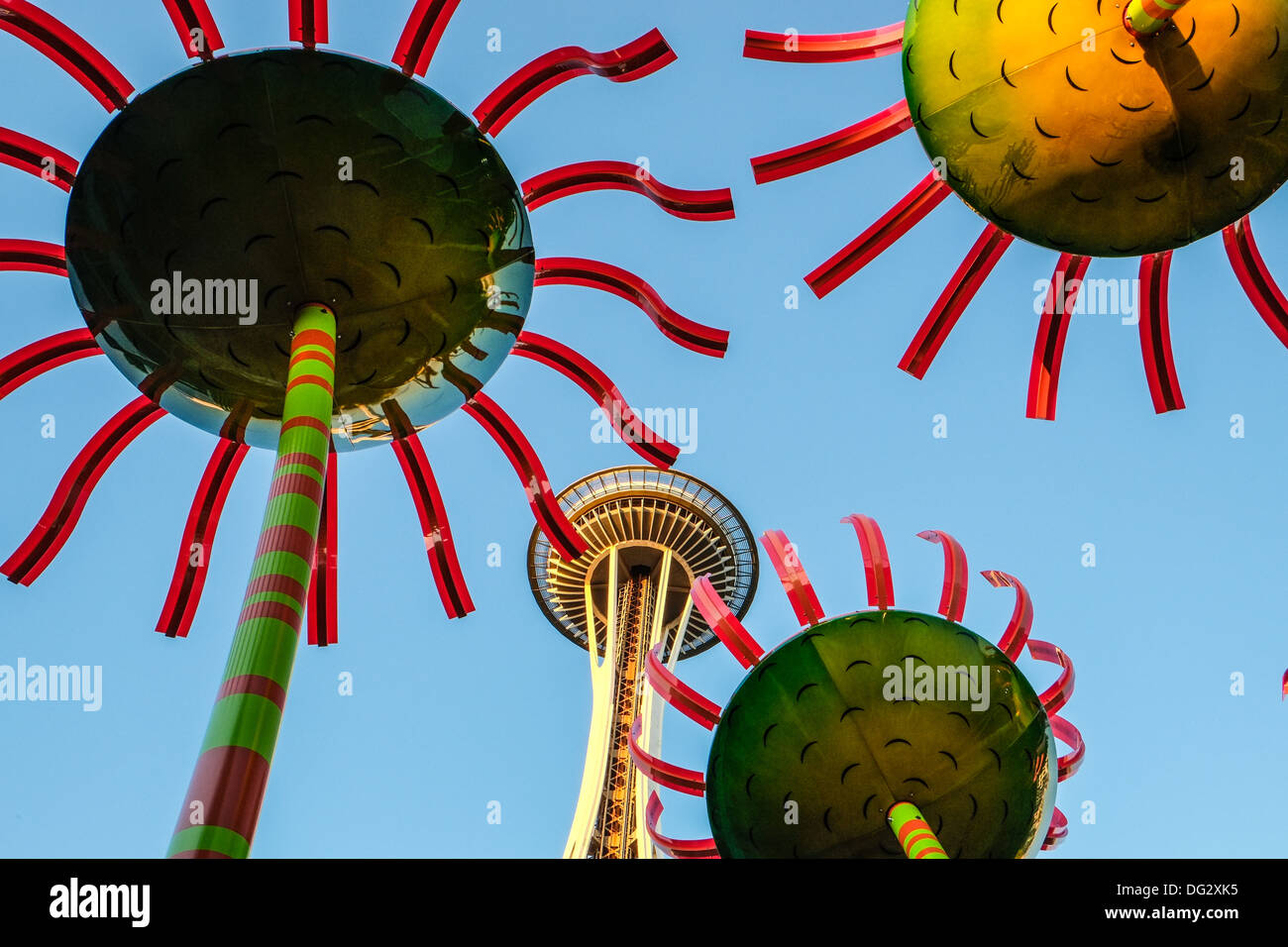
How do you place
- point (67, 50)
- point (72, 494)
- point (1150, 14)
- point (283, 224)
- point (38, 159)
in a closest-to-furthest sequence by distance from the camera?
point (283, 224) → point (67, 50) → point (1150, 14) → point (38, 159) → point (72, 494)

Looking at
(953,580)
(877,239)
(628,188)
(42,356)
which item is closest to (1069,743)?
(953,580)

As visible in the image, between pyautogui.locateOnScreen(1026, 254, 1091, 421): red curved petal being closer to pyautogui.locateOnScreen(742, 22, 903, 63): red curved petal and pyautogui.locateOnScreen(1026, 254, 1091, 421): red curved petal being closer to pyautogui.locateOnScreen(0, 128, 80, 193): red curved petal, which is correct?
pyautogui.locateOnScreen(742, 22, 903, 63): red curved petal

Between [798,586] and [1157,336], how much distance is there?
10.8 feet

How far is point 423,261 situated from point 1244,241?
5764mm

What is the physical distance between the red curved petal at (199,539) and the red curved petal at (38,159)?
6.97ft

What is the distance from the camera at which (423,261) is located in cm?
729

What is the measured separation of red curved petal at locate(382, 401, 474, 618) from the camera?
9.30 meters

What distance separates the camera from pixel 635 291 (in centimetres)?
913

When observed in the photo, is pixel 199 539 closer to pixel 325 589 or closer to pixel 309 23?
pixel 325 589

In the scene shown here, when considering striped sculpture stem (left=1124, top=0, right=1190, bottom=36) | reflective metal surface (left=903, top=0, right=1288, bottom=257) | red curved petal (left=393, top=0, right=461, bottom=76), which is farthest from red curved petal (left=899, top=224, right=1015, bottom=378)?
red curved petal (left=393, top=0, right=461, bottom=76)
